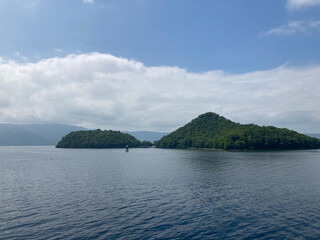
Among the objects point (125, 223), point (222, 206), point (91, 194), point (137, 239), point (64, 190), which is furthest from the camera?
point (64, 190)

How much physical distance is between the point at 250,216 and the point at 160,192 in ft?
69.9

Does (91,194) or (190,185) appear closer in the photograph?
(91,194)

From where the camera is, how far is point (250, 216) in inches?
1403

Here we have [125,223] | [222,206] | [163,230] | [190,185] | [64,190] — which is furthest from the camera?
[190,185]

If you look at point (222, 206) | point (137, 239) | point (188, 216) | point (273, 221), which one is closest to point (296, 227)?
point (273, 221)

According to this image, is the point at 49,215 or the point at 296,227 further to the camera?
the point at 49,215

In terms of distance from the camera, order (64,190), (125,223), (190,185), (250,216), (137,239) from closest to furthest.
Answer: (137,239)
(125,223)
(250,216)
(64,190)
(190,185)

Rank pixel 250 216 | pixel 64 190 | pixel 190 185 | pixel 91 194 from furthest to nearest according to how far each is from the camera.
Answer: pixel 190 185
pixel 64 190
pixel 91 194
pixel 250 216

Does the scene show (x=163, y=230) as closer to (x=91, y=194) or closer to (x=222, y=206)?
(x=222, y=206)

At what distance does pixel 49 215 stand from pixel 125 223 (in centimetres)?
1327

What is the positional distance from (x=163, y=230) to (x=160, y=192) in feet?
69.5

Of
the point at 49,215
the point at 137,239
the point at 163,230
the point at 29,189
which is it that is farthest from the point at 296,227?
the point at 29,189

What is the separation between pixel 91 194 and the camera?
50.3 m

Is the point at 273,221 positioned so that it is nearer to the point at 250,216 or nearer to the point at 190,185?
the point at 250,216
